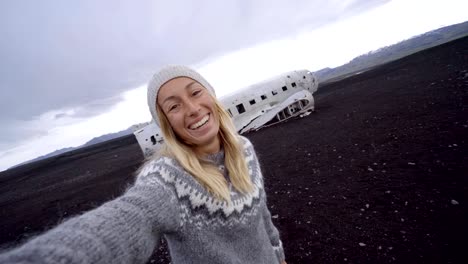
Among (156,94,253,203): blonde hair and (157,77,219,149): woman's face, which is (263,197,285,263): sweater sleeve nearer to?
(156,94,253,203): blonde hair

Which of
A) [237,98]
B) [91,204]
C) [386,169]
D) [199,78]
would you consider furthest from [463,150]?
[237,98]

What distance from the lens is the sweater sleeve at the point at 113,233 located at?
100 centimetres

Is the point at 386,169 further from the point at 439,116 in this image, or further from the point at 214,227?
the point at 214,227

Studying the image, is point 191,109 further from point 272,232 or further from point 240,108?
point 240,108

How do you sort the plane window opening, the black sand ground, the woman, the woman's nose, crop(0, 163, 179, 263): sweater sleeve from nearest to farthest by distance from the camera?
crop(0, 163, 179, 263): sweater sleeve → the woman → the woman's nose → the black sand ground → the plane window opening

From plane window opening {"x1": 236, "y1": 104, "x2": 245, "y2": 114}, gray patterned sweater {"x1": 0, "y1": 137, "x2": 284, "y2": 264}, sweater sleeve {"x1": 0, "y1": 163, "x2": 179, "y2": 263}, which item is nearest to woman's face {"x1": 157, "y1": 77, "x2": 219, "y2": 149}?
gray patterned sweater {"x1": 0, "y1": 137, "x2": 284, "y2": 264}

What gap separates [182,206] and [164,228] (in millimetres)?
202

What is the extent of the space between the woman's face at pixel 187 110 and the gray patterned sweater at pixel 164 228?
0.30 m

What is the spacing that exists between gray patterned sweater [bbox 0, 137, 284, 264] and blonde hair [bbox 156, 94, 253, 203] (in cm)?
6

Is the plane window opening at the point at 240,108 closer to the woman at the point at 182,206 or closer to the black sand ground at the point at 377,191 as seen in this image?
the black sand ground at the point at 377,191

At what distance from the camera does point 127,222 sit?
1357 mm

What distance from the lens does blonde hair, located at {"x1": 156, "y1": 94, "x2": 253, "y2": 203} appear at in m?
1.95

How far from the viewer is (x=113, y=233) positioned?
1.25 meters

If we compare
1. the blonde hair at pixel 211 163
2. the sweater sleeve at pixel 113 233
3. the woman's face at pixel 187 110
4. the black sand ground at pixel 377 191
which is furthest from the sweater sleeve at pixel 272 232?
the black sand ground at pixel 377 191
